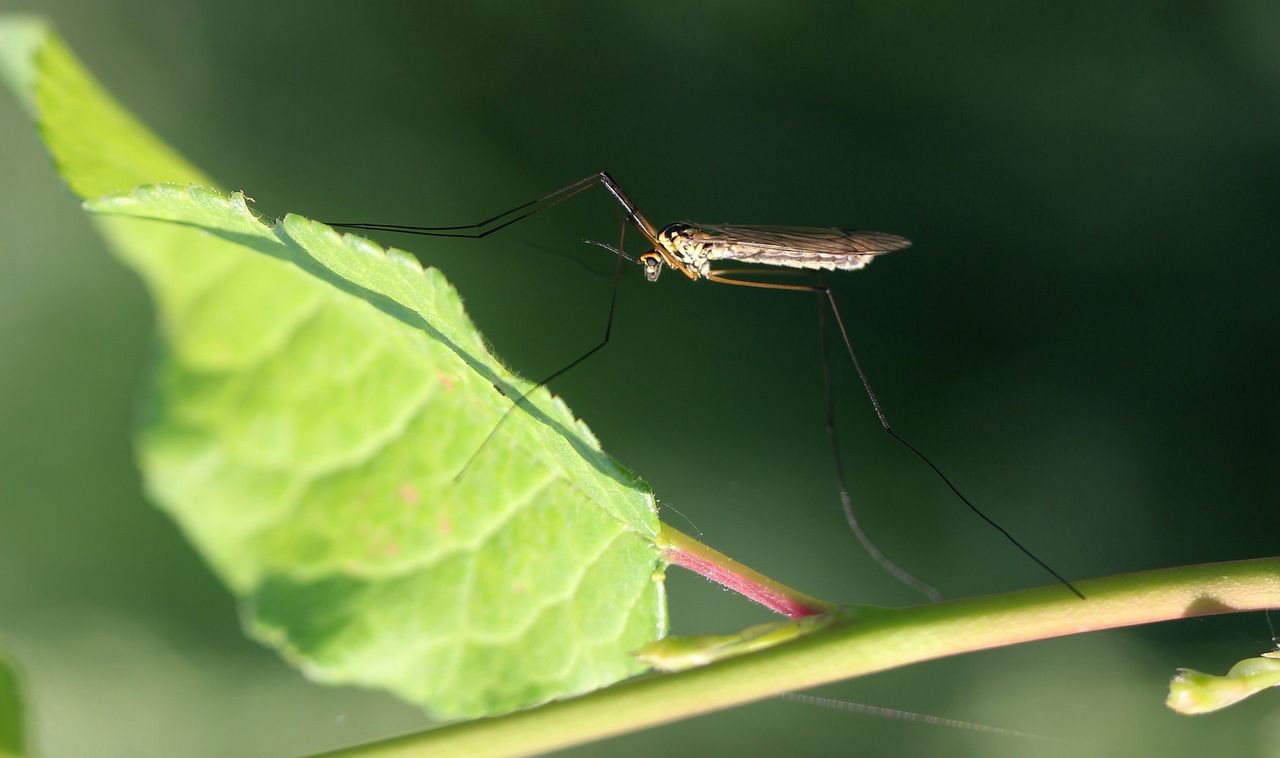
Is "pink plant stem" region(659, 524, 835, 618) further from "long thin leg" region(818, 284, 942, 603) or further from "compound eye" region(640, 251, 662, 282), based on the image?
"compound eye" region(640, 251, 662, 282)

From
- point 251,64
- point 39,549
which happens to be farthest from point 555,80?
point 39,549

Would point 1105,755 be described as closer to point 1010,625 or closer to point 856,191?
point 856,191

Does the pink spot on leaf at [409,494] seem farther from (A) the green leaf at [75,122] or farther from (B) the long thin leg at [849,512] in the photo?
(B) the long thin leg at [849,512]

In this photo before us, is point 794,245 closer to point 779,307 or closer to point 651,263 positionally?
point 651,263

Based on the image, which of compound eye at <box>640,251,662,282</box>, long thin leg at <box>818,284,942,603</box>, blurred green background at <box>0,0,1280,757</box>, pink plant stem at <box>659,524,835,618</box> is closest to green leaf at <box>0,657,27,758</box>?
pink plant stem at <box>659,524,835,618</box>

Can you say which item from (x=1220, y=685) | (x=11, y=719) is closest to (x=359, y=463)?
(x=11, y=719)

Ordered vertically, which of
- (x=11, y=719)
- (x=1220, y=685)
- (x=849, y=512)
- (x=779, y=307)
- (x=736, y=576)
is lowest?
(x=11, y=719)
